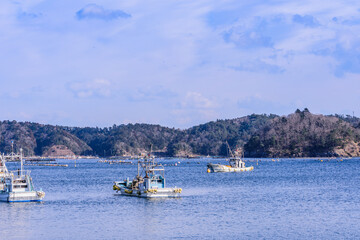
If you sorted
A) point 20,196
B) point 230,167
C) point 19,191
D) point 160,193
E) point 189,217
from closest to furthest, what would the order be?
1. point 189,217
2. point 20,196
3. point 19,191
4. point 160,193
5. point 230,167

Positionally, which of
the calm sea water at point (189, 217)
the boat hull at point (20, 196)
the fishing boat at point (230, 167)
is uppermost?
the fishing boat at point (230, 167)

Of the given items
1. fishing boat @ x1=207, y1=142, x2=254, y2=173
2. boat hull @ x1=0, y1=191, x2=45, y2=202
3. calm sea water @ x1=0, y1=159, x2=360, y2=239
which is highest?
→ fishing boat @ x1=207, y1=142, x2=254, y2=173

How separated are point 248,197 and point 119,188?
18.7m

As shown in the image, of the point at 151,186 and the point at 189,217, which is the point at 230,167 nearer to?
the point at 151,186

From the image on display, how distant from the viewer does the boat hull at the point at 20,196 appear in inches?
2685

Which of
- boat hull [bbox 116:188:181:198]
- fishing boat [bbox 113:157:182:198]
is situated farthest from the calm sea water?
fishing boat [bbox 113:157:182:198]

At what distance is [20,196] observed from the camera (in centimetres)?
6838

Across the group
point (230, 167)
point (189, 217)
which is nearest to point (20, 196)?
point (189, 217)

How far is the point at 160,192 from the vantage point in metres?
73.9

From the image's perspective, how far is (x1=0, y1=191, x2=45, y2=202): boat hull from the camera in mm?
68188

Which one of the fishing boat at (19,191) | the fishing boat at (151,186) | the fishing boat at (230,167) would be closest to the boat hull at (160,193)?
the fishing boat at (151,186)

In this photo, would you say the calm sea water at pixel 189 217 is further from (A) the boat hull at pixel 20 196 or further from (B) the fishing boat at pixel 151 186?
(B) the fishing boat at pixel 151 186

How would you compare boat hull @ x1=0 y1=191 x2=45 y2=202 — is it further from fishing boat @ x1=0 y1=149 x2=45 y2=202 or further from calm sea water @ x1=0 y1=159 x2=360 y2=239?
calm sea water @ x1=0 y1=159 x2=360 y2=239

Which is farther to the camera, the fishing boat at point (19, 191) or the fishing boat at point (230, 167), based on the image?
the fishing boat at point (230, 167)
